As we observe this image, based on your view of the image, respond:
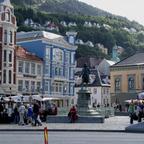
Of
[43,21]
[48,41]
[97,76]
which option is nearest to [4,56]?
[48,41]

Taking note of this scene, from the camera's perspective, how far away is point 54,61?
8131 centimetres

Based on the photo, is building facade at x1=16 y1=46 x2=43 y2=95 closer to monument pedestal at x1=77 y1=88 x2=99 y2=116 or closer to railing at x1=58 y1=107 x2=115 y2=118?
railing at x1=58 y1=107 x2=115 y2=118

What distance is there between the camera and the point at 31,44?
80.2m

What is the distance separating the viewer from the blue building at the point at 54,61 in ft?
259

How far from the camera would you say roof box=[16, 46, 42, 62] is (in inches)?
2884

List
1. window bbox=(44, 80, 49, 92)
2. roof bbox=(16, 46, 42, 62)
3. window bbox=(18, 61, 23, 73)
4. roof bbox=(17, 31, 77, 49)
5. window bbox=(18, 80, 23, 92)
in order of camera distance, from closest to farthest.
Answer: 1. window bbox=(18, 80, 23, 92)
2. window bbox=(18, 61, 23, 73)
3. roof bbox=(16, 46, 42, 62)
4. window bbox=(44, 80, 49, 92)
5. roof bbox=(17, 31, 77, 49)

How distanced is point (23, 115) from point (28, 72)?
134ft

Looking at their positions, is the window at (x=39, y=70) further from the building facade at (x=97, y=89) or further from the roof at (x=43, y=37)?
the building facade at (x=97, y=89)

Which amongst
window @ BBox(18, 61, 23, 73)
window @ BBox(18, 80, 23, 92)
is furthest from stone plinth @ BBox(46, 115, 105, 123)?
window @ BBox(18, 61, 23, 73)

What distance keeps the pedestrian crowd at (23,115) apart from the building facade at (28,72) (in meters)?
33.5

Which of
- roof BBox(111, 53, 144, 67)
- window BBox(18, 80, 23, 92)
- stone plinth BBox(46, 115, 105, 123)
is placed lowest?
stone plinth BBox(46, 115, 105, 123)

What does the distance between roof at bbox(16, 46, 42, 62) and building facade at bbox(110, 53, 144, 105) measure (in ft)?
42.0

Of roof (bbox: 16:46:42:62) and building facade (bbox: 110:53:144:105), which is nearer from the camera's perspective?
roof (bbox: 16:46:42:62)

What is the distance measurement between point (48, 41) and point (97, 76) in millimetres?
27856
